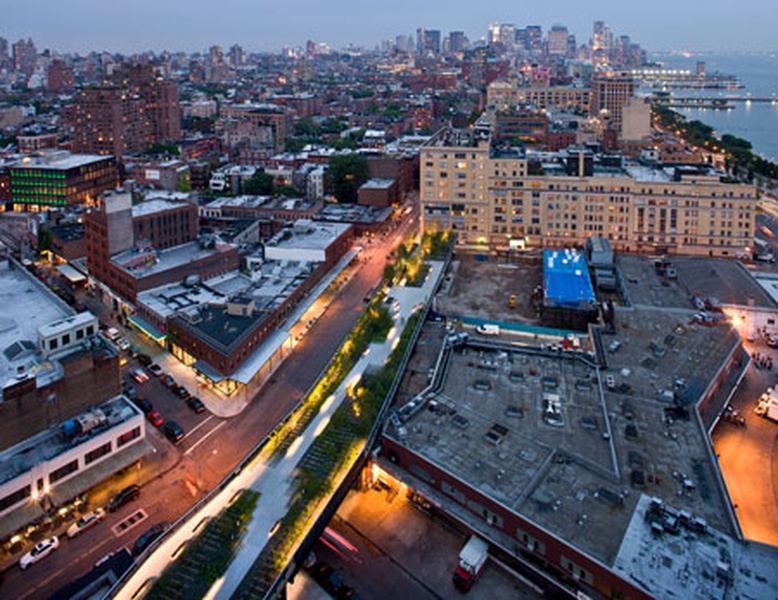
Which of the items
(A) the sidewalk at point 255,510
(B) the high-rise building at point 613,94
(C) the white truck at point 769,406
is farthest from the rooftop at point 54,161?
(B) the high-rise building at point 613,94

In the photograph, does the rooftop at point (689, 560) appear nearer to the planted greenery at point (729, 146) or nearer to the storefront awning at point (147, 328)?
the storefront awning at point (147, 328)

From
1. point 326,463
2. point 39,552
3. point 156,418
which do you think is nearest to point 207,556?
point 326,463

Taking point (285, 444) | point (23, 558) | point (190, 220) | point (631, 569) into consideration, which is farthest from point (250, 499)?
point (190, 220)

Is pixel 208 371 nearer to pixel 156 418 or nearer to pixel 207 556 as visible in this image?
pixel 156 418

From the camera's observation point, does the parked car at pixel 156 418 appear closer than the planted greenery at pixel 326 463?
No

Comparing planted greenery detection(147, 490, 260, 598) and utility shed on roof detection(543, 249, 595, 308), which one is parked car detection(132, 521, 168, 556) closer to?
planted greenery detection(147, 490, 260, 598)
